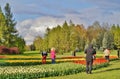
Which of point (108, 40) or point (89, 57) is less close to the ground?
point (108, 40)

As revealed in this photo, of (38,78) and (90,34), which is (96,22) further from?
(38,78)

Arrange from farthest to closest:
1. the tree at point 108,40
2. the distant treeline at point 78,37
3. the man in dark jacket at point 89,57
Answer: the tree at point 108,40 → the distant treeline at point 78,37 → the man in dark jacket at point 89,57

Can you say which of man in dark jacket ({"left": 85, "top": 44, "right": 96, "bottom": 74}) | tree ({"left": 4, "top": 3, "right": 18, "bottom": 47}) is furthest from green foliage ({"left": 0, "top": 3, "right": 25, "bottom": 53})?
man in dark jacket ({"left": 85, "top": 44, "right": 96, "bottom": 74})

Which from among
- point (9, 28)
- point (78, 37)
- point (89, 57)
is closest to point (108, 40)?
point (78, 37)

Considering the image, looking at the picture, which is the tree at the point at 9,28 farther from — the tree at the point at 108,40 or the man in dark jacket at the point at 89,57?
the man in dark jacket at the point at 89,57

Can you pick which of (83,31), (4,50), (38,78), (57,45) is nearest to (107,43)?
(83,31)

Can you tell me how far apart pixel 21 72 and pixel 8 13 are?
261 ft

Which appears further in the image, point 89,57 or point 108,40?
point 108,40

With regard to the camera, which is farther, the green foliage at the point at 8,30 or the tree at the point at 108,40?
the tree at the point at 108,40

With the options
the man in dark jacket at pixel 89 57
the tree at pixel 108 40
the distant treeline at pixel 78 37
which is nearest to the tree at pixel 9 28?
the distant treeline at pixel 78 37

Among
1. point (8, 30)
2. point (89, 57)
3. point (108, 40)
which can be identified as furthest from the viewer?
point (108, 40)

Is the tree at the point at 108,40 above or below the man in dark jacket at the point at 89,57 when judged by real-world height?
above

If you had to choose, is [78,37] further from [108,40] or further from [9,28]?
[9,28]

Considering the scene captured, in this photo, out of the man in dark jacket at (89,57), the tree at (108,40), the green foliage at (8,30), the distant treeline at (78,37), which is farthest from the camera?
the tree at (108,40)
